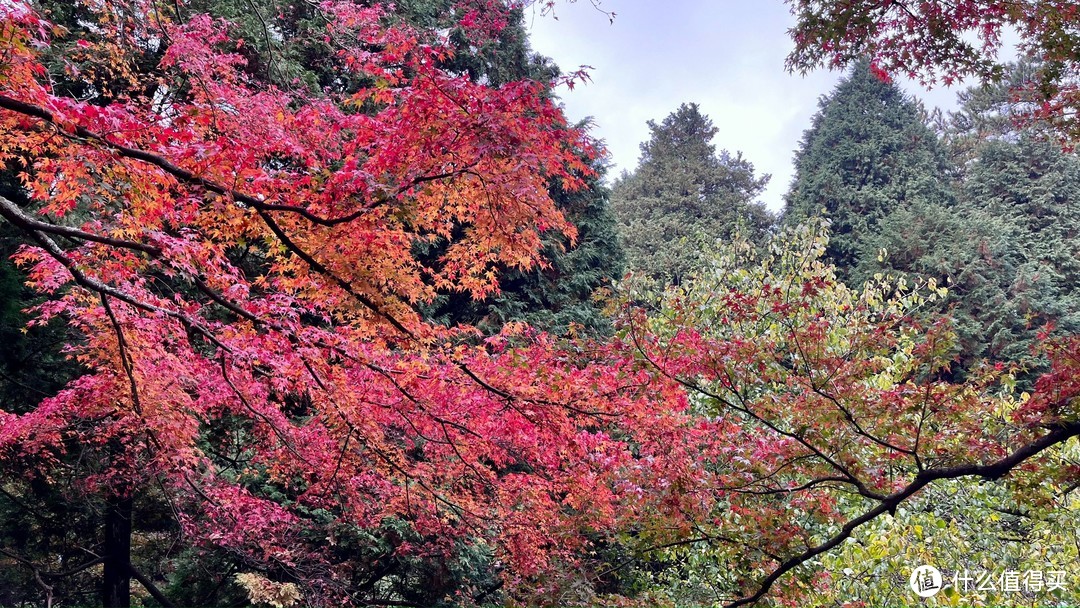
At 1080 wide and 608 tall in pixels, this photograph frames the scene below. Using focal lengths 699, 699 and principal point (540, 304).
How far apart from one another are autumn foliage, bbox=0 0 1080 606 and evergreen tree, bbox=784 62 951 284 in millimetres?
14313

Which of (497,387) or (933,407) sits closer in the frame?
(933,407)

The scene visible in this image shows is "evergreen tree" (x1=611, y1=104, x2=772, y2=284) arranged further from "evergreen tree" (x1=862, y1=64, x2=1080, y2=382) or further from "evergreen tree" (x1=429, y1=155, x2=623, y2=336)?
"evergreen tree" (x1=429, y1=155, x2=623, y2=336)

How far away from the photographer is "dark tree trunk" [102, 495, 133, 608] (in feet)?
24.3

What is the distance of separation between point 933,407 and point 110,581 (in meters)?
8.05

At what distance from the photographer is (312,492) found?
6352 mm

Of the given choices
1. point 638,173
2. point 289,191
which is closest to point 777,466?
point 289,191

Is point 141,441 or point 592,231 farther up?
point 592,231

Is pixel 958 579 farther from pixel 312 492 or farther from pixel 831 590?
pixel 312 492

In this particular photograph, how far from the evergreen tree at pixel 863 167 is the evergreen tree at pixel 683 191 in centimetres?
207

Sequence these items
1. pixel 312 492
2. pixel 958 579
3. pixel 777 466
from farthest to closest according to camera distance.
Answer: pixel 312 492, pixel 958 579, pixel 777 466

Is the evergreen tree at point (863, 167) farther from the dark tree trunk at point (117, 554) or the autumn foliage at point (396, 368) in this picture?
the dark tree trunk at point (117, 554)

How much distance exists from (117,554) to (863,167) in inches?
869

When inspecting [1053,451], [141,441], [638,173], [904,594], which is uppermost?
[638,173]

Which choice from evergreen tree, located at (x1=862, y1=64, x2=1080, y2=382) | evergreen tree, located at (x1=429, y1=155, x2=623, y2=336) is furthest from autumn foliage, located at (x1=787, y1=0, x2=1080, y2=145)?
evergreen tree, located at (x1=862, y1=64, x2=1080, y2=382)
